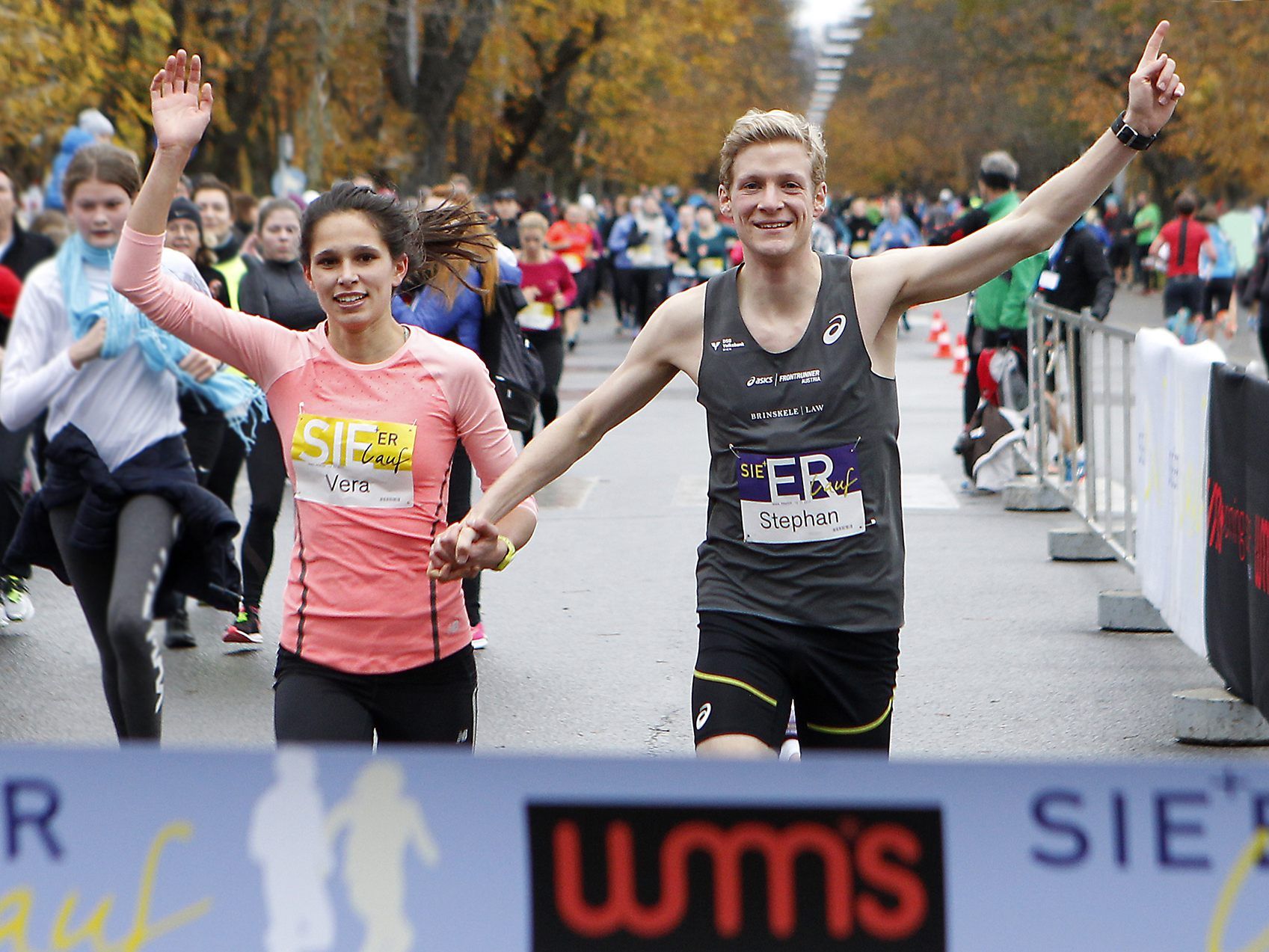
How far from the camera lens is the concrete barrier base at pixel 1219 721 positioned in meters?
6.46

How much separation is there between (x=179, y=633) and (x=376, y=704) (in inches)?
170

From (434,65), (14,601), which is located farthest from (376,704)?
(434,65)

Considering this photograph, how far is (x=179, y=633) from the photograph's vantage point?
27.1 ft

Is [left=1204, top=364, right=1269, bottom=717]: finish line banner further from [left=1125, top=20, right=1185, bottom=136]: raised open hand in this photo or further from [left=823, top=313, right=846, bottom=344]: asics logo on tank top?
[left=823, top=313, right=846, bottom=344]: asics logo on tank top

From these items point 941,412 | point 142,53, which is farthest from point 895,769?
point 142,53

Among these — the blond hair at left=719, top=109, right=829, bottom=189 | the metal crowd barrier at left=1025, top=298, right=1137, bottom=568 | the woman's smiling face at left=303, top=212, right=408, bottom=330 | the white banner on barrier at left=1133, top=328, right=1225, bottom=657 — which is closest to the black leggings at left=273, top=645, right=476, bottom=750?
the woman's smiling face at left=303, top=212, right=408, bottom=330

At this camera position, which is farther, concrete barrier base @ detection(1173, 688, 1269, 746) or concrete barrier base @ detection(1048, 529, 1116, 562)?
concrete barrier base @ detection(1048, 529, 1116, 562)

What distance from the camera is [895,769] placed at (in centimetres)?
263

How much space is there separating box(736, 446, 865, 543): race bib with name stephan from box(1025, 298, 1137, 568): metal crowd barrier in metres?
4.30

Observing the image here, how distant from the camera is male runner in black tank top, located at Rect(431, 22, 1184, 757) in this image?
12.6 feet

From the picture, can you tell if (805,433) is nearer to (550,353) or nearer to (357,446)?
(357,446)

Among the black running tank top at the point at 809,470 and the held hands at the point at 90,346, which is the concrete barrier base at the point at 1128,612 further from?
the black running tank top at the point at 809,470

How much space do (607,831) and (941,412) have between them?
15662 millimetres

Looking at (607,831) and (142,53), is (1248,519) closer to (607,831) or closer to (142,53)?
(607,831)
